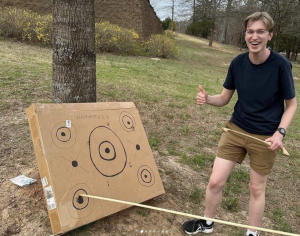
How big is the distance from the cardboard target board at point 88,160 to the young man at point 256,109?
641 millimetres

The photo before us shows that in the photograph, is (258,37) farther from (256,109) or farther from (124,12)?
(124,12)

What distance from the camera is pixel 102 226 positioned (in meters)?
2.20

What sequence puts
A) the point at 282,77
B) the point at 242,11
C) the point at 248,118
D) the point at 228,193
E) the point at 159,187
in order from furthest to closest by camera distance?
the point at 242,11
the point at 228,193
the point at 159,187
the point at 248,118
the point at 282,77

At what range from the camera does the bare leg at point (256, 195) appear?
7.08 feet

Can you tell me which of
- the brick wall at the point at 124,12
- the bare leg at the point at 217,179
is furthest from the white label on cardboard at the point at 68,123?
the brick wall at the point at 124,12

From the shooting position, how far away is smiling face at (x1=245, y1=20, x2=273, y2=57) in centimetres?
196

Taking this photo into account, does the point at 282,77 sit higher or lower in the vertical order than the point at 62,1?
lower

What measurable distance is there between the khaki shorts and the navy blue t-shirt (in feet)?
0.28

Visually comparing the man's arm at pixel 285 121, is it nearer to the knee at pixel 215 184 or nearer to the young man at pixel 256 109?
the young man at pixel 256 109

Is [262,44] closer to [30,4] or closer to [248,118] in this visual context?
[248,118]

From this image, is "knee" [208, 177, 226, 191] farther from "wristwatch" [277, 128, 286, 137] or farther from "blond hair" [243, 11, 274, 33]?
"blond hair" [243, 11, 274, 33]

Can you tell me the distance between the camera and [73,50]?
255 centimetres

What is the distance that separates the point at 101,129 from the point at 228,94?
114 cm

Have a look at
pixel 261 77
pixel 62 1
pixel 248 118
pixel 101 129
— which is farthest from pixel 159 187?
pixel 62 1
